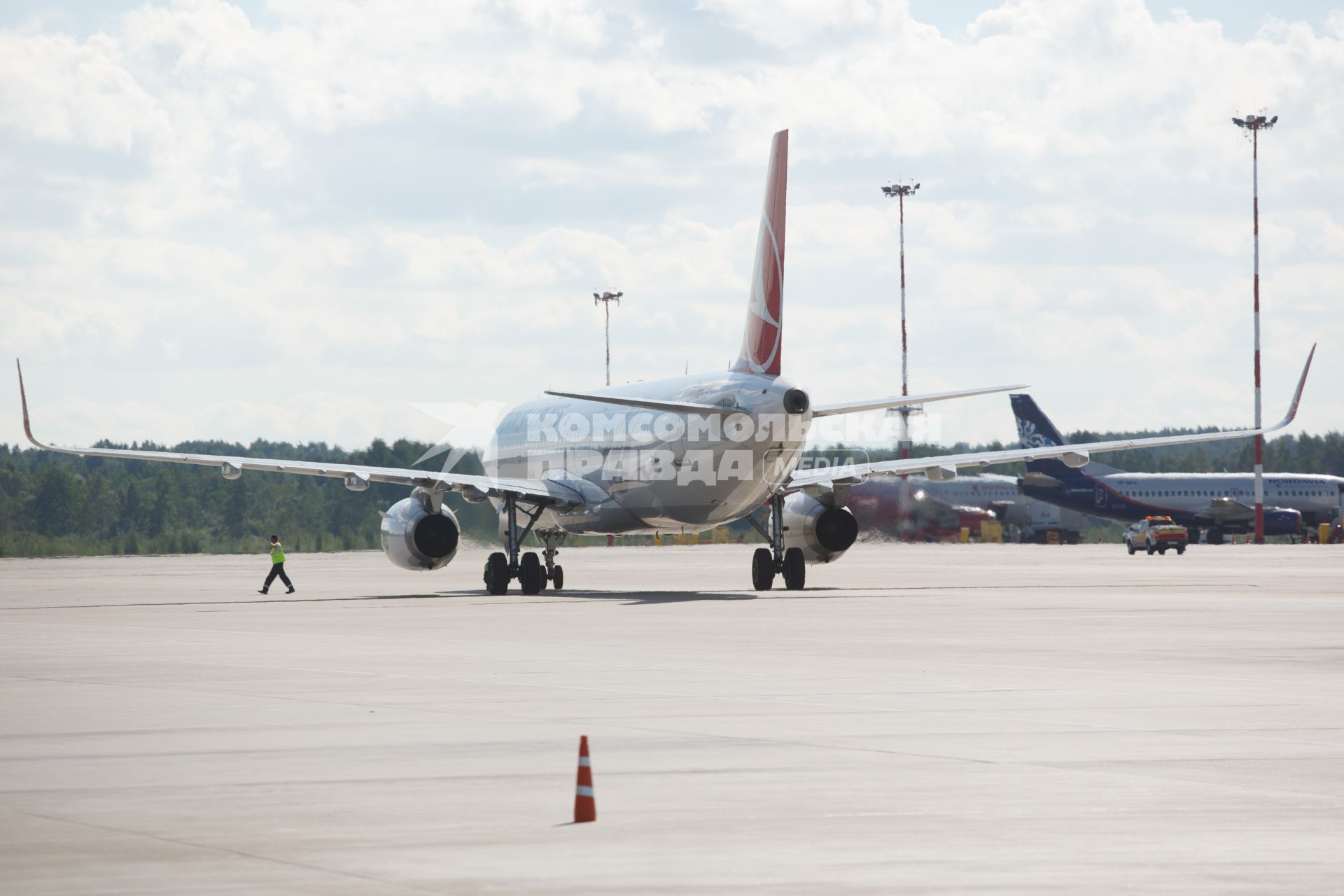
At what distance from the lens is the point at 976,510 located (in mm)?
116688

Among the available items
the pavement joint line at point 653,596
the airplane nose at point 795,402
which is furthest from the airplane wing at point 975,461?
the airplane nose at point 795,402

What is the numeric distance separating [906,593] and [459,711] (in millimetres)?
26925

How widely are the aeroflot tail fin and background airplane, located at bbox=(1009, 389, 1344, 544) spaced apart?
7047 cm

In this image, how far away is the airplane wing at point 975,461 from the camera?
4531 cm

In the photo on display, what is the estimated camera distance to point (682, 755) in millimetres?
14016

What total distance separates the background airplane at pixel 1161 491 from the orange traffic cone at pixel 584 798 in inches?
3977

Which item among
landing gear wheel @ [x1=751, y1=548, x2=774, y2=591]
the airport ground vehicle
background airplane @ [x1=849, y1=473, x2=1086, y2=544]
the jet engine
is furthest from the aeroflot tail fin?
the jet engine

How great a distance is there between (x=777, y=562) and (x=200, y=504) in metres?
99.9

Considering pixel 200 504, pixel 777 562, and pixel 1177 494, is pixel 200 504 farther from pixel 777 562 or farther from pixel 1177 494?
pixel 777 562

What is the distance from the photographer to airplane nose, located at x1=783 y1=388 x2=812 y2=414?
1550 inches

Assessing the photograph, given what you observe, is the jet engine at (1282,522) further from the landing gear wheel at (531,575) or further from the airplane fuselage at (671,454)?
the landing gear wheel at (531,575)

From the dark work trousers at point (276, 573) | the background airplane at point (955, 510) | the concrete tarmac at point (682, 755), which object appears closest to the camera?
the concrete tarmac at point (682, 755)

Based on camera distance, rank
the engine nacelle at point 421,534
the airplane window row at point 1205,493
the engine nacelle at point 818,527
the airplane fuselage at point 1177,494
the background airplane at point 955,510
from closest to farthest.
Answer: the engine nacelle at point 421,534 → the engine nacelle at point 818,527 → the background airplane at point 955,510 → the airplane fuselage at point 1177,494 → the airplane window row at point 1205,493

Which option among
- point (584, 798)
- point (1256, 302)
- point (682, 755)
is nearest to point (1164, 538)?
point (1256, 302)
